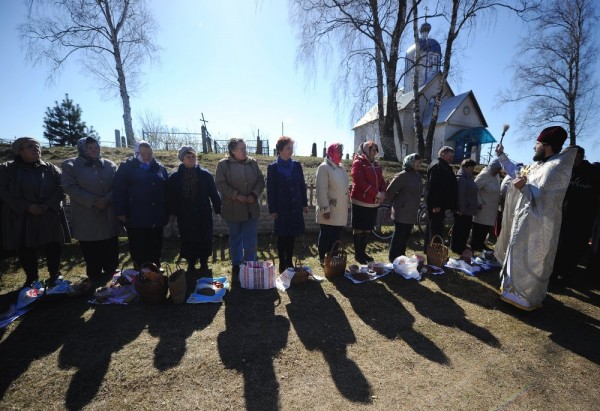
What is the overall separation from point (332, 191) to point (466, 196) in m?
2.63

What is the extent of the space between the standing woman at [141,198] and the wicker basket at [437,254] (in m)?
4.21

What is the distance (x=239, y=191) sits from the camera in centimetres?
423

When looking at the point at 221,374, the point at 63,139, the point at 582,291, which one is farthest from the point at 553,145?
the point at 63,139

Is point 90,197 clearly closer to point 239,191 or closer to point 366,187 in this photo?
point 239,191

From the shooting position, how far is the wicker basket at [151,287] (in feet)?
11.2

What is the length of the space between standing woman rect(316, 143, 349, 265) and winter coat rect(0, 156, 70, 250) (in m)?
3.60

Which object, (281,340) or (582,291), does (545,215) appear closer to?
(582,291)

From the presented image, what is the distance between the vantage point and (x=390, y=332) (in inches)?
120

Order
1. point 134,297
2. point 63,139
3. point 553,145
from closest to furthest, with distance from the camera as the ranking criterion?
point 553,145
point 134,297
point 63,139

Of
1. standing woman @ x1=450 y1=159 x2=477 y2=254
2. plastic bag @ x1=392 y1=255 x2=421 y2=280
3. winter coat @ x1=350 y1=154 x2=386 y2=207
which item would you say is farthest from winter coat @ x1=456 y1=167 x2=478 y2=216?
winter coat @ x1=350 y1=154 x2=386 y2=207

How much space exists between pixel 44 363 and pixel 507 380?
12.6 feet

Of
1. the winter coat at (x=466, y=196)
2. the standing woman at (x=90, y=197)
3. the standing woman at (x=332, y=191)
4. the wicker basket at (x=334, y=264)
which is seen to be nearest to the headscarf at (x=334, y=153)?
the standing woman at (x=332, y=191)

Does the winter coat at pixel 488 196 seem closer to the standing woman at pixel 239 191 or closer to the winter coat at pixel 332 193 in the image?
the winter coat at pixel 332 193

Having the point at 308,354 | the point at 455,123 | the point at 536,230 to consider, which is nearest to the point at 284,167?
the point at 308,354
